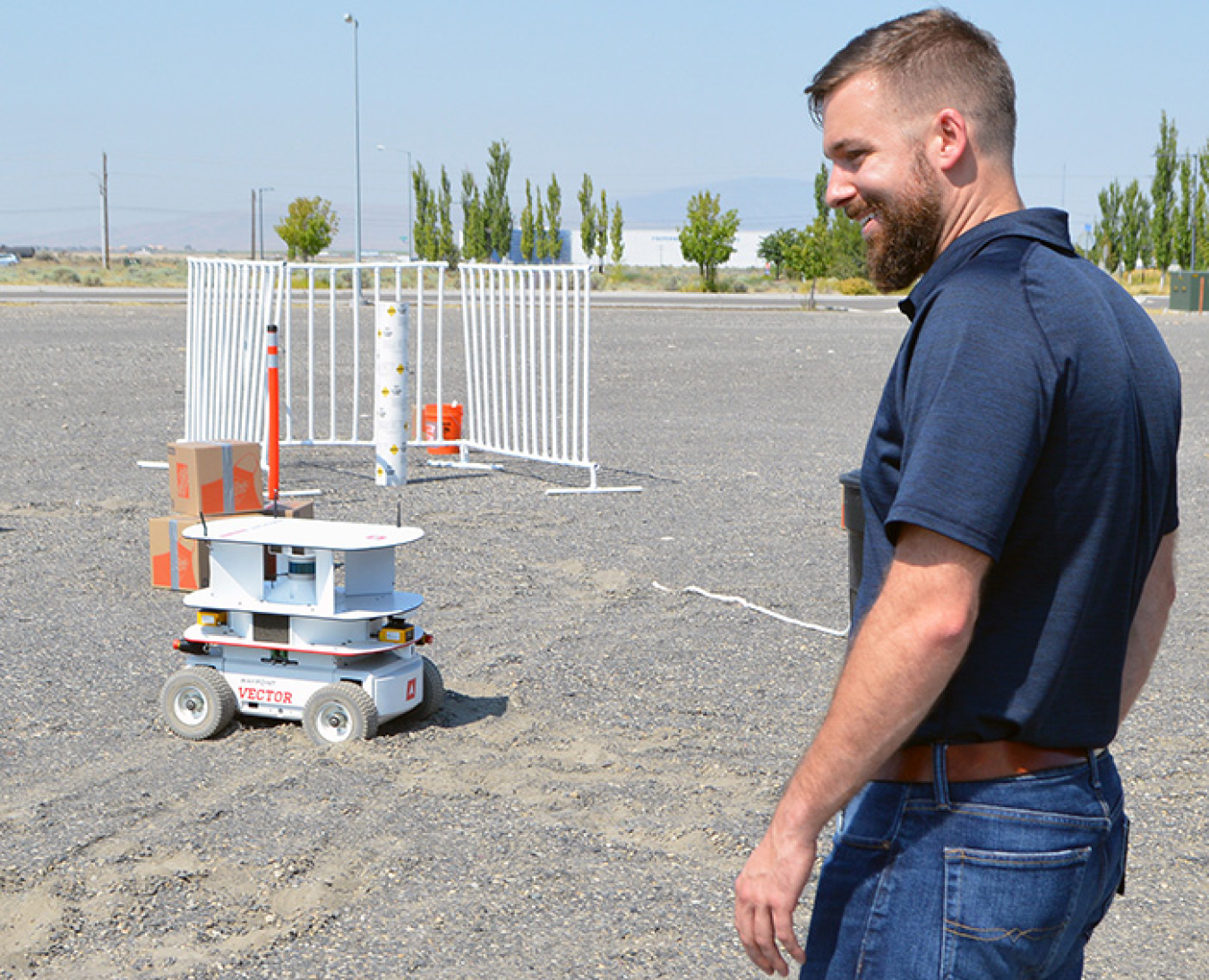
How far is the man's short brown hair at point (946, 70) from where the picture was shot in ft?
6.05

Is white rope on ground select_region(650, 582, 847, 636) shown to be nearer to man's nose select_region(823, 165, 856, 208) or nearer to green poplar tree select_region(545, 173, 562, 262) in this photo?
man's nose select_region(823, 165, 856, 208)

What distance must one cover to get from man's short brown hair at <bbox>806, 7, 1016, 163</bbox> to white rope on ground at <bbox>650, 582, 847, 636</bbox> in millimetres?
4874

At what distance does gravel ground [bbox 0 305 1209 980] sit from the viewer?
Answer: 371 cm

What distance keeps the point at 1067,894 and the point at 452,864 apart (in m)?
2.59

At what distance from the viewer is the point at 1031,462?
66.1 inches

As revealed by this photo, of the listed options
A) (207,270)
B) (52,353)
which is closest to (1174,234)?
(52,353)

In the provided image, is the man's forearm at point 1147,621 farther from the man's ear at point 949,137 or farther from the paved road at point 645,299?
the paved road at point 645,299

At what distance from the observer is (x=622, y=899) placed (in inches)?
154

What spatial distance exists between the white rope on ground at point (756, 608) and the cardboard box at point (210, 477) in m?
2.66

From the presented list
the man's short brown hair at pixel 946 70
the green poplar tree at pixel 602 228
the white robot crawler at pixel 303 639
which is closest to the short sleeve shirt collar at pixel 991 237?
the man's short brown hair at pixel 946 70

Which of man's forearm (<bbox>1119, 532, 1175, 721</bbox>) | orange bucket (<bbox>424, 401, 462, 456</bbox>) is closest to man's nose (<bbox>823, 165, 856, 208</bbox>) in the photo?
man's forearm (<bbox>1119, 532, 1175, 721</bbox>)

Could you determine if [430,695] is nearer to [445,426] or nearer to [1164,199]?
[445,426]

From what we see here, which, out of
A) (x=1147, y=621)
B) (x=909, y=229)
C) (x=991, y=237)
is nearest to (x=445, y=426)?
(x=1147, y=621)

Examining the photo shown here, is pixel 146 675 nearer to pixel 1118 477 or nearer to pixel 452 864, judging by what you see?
pixel 452 864
